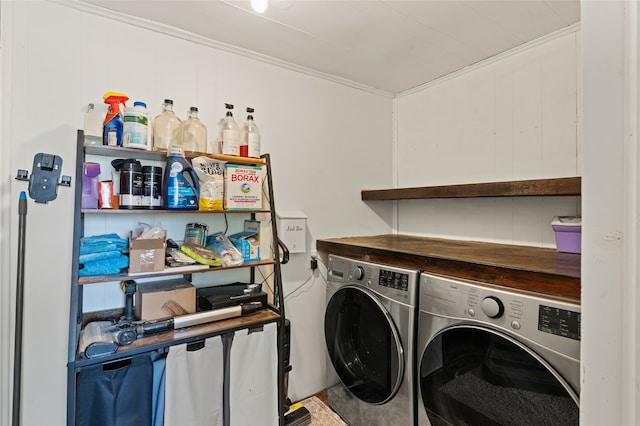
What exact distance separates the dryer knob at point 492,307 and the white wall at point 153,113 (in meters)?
1.27

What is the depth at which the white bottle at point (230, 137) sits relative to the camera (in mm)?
1719

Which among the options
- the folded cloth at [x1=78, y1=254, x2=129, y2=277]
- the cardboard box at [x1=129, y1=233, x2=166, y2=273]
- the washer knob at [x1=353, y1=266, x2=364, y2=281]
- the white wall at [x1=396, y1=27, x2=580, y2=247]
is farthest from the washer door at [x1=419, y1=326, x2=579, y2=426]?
the folded cloth at [x1=78, y1=254, x2=129, y2=277]

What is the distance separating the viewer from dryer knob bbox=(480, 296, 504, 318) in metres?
1.20

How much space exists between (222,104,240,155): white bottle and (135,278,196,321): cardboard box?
738 millimetres

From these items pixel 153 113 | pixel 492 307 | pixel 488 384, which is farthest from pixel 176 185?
pixel 488 384

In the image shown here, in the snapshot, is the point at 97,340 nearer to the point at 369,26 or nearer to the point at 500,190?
the point at 369,26

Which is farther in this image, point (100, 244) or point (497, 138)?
point (497, 138)

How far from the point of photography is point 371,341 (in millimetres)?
1787

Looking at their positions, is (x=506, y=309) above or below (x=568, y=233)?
below

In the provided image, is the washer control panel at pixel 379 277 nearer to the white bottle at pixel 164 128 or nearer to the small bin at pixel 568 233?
the small bin at pixel 568 233

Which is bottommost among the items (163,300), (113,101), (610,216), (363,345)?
(363,345)

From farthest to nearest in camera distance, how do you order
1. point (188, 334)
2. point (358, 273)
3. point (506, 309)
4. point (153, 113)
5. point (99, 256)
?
point (358, 273) → point (153, 113) → point (188, 334) → point (99, 256) → point (506, 309)

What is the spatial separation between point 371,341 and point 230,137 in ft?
4.53

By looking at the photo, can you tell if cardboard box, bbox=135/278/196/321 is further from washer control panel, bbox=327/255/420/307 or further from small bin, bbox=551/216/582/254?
small bin, bbox=551/216/582/254
